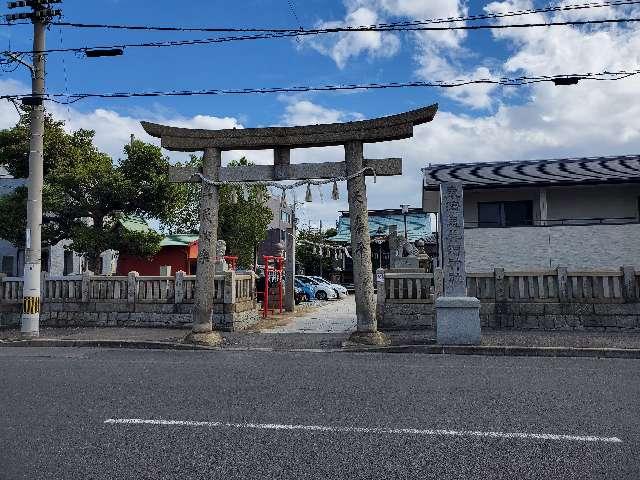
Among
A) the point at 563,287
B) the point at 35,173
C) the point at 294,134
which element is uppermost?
the point at 294,134

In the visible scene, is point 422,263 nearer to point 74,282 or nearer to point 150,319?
point 150,319

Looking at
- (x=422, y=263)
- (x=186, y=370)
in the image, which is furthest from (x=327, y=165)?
(x=422, y=263)

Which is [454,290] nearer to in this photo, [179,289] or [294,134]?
[294,134]

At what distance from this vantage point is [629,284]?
41.6 feet

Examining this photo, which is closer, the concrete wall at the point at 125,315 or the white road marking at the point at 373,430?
the white road marking at the point at 373,430

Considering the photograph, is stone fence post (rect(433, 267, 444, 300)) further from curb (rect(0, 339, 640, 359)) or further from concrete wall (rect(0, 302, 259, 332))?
concrete wall (rect(0, 302, 259, 332))

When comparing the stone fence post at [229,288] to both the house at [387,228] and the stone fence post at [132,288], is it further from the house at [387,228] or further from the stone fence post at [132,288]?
the house at [387,228]

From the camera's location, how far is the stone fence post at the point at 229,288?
1413 centimetres

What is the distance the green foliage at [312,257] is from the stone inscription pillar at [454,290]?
3267cm

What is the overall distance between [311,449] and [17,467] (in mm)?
2366

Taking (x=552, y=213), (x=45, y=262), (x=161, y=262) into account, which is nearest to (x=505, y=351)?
(x=552, y=213)

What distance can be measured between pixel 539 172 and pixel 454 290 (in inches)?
426

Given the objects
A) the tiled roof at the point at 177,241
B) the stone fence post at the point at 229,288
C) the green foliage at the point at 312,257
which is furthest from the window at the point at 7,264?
the green foliage at the point at 312,257

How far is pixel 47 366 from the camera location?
Result: 8.91 metres
